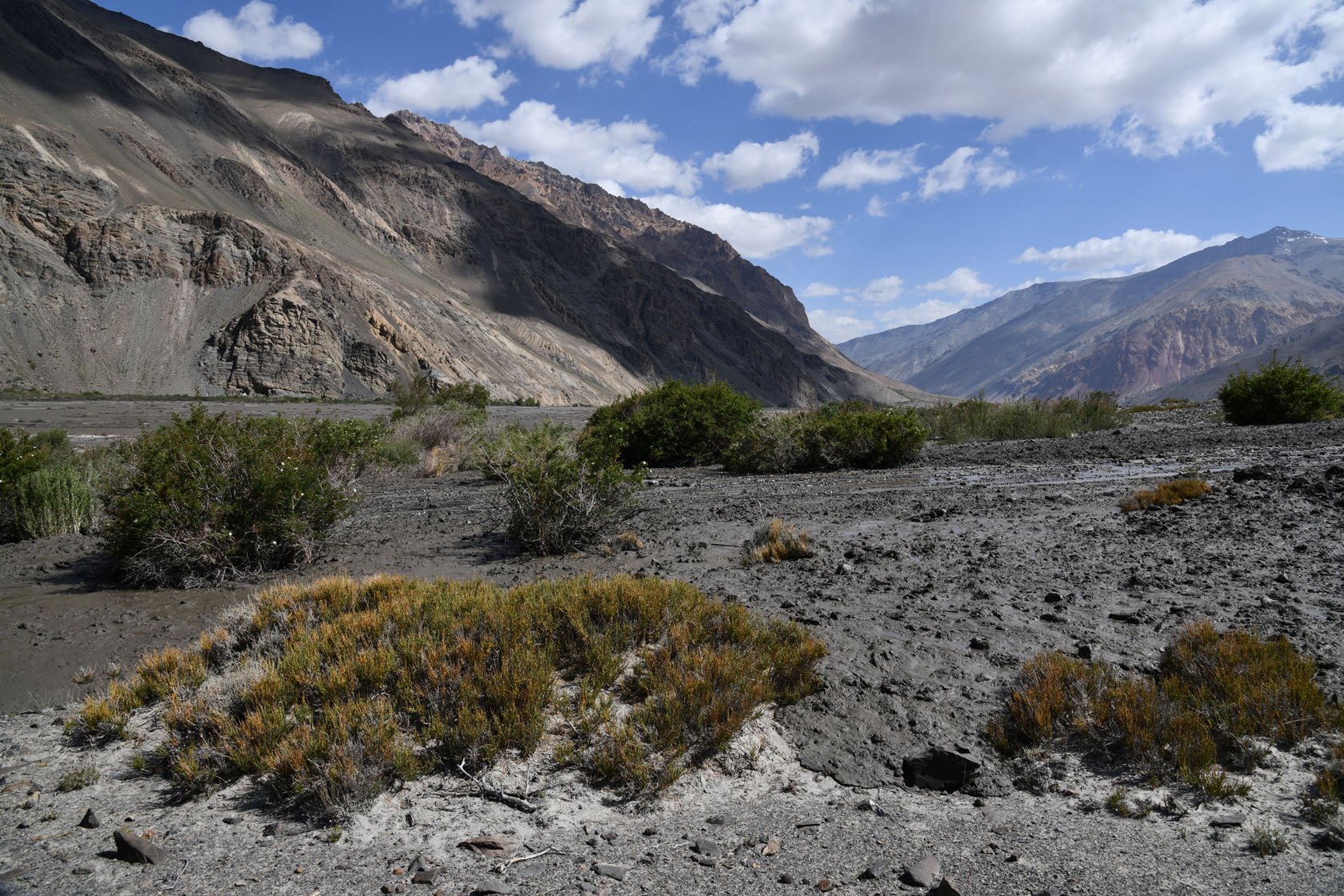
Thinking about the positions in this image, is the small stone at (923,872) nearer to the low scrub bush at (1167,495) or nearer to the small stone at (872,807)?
the small stone at (872,807)

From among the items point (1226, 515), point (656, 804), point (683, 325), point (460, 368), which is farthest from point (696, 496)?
point (683, 325)

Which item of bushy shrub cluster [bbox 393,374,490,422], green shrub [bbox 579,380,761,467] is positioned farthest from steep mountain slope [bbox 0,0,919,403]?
green shrub [bbox 579,380,761,467]

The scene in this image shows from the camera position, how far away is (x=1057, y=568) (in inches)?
267

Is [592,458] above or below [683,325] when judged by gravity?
below

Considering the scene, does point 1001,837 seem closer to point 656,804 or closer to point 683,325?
point 656,804

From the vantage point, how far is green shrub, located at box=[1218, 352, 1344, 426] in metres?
21.3

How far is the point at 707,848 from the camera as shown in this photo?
3092 millimetres

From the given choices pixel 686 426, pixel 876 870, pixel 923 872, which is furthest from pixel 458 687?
pixel 686 426

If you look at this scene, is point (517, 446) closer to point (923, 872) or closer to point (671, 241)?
point (923, 872)

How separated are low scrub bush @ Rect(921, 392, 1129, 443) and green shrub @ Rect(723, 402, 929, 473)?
6.75 metres

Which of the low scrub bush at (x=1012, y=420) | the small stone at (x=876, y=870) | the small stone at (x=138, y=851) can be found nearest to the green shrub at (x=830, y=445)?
the low scrub bush at (x=1012, y=420)

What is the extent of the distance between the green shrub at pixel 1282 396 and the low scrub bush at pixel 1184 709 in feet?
72.6

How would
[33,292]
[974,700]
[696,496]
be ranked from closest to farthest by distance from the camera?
[974,700], [696,496], [33,292]

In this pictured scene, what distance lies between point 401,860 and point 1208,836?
134 inches
